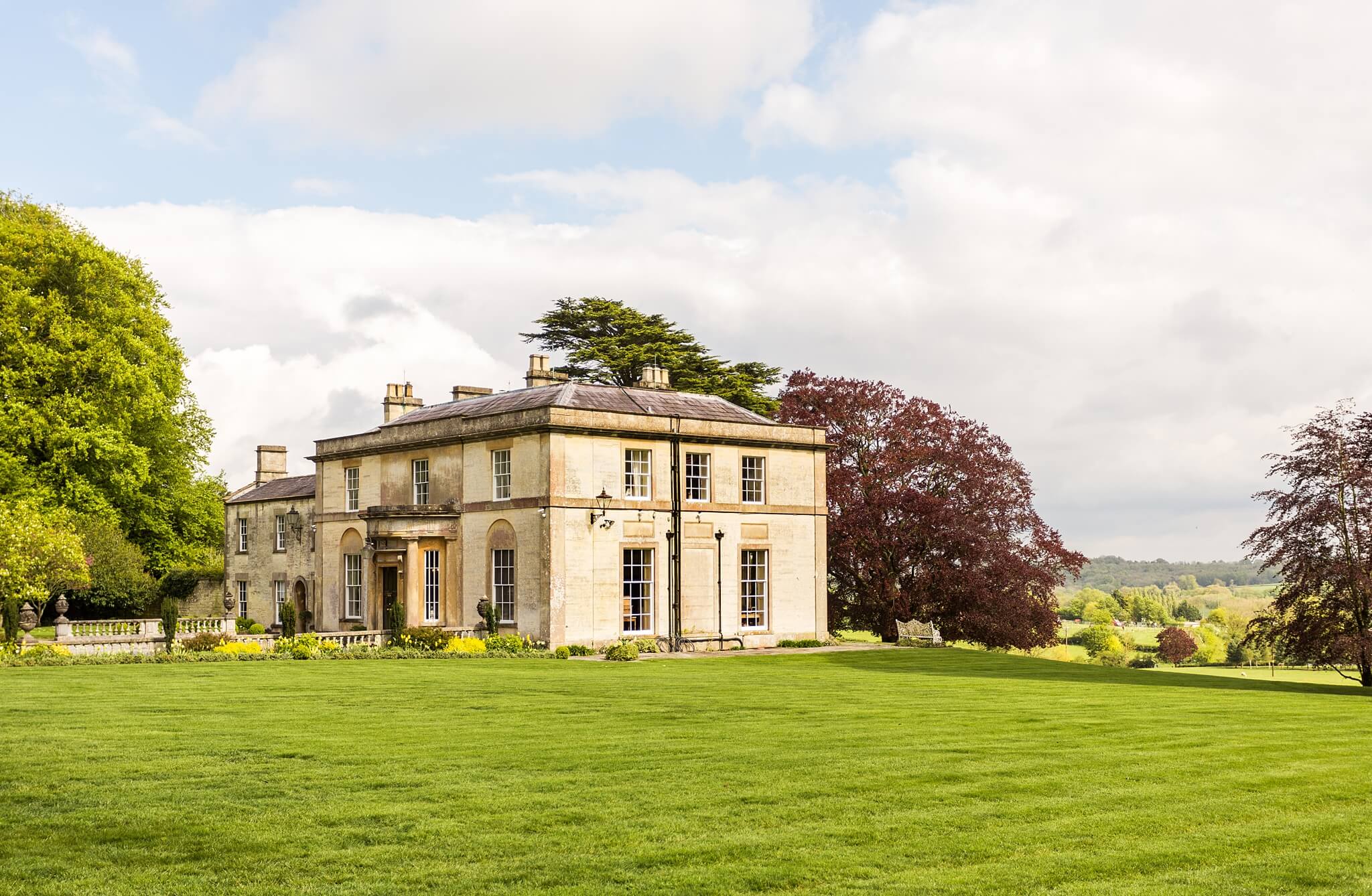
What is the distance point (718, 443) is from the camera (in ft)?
127

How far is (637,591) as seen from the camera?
3666cm

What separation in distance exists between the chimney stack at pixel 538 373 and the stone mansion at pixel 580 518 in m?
0.07

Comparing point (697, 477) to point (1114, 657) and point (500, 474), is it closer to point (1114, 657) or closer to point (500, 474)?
point (500, 474)

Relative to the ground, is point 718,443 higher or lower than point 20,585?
higher

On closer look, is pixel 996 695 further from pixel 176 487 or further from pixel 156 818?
pixel 176 487

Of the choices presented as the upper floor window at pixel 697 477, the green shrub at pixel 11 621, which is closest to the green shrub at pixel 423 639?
the upper floor window at pixel 697 477

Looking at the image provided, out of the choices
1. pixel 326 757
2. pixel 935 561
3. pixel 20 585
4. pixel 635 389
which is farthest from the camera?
pixel 935 561

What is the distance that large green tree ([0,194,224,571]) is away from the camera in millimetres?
39125

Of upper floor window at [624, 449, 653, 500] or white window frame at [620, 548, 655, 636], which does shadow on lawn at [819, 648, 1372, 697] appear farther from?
upper floor window at [624, 449, 653, 500]

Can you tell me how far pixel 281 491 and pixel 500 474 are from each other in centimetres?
1603

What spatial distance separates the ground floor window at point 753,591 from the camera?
128ft

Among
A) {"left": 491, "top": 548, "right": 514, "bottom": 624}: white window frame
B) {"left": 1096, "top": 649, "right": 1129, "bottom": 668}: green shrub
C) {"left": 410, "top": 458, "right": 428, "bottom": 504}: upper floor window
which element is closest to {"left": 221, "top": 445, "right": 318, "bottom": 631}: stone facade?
{"left": 410, "top": 458, "right": 428, "bottom": 504}: upper floor window

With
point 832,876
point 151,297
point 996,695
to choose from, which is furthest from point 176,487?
point 832,876

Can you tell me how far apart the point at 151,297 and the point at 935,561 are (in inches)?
1188
